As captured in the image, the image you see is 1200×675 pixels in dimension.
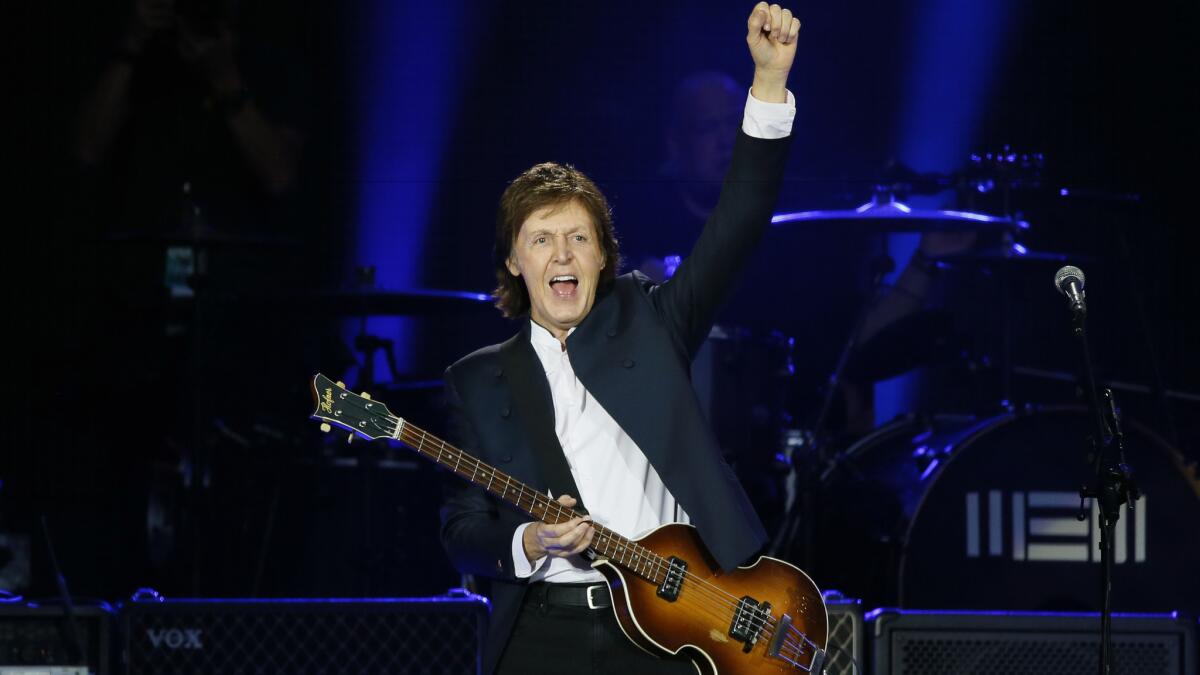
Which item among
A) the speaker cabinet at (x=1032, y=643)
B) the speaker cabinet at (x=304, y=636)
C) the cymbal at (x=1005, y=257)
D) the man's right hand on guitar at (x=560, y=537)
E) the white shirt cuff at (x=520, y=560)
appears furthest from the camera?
the cymbal at (x=1005, y=257)

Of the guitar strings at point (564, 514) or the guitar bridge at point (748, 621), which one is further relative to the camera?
the guitar bridge at point (748, 621)

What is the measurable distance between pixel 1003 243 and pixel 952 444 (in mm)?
844

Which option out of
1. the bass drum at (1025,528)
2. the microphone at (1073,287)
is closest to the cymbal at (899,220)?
the bass drum at (1025,528)

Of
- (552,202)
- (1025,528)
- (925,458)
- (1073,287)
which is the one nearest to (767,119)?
(552,202)

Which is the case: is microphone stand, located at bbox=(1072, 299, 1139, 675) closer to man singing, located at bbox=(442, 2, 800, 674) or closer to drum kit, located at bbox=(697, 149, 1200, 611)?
man singing, located at bbox=(442, 2, 800, 674)

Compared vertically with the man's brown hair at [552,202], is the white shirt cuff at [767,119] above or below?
above

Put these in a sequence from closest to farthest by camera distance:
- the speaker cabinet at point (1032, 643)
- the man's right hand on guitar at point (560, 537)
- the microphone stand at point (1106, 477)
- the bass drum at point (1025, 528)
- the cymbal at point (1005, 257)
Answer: the man's right hand on guitar at point (560, 537) → the microphone stand at point (1106, 477) → the speaker cabinet at point (1032, 643) → the bass drum at point (1025, 528) → the cymbal at point (1005, 257)

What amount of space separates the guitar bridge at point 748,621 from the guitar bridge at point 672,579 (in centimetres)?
15

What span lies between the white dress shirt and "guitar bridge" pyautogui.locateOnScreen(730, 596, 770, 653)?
225 mm

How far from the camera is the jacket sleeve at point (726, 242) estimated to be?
2.81 m

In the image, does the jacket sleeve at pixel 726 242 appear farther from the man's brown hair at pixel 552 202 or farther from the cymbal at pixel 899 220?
the cymbal at pixel 899 220

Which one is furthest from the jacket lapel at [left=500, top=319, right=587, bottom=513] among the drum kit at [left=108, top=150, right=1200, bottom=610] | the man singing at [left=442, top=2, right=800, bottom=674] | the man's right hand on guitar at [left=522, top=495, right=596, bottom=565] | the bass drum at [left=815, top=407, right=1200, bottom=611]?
the bass drum at [left=815, top=407, right=1200, bottom=611]

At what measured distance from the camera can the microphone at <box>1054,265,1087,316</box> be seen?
3.11 meters

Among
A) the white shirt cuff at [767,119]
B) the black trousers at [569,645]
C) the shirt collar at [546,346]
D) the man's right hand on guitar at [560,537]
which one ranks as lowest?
the black trousers at [569,645]
